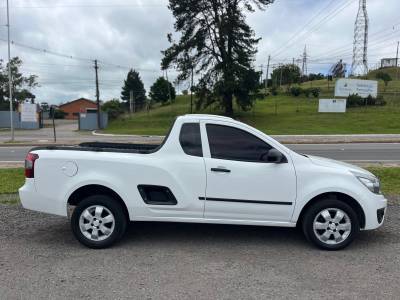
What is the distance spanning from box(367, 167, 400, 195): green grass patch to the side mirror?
381 centimetres

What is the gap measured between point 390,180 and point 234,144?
5.39m

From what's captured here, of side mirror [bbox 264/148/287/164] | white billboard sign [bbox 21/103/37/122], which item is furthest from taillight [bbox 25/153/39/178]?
white billboard sign [bbox 21/103/37/122]

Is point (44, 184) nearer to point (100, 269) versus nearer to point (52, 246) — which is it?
point (52, 246)

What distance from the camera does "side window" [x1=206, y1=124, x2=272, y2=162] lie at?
16.6 feet

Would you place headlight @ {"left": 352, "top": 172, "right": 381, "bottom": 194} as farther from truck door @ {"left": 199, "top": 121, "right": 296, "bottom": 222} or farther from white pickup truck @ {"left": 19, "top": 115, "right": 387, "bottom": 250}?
truck door @ {"left": 199, "top": 121, "right": 296, "bottom": 222}

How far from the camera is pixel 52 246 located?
5.14 meters

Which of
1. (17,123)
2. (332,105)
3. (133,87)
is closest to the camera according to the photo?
(332,105)

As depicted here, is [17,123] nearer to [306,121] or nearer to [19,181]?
[306,121]

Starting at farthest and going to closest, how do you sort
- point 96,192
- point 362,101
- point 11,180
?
point 362,101, point 11,180, point 96,192

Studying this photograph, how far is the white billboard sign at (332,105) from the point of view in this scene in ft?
141

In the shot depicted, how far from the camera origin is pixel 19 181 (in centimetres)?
916

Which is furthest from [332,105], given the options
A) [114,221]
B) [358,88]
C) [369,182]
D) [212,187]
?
[114,221]

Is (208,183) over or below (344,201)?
over

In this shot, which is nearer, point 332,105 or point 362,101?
point 332,105
